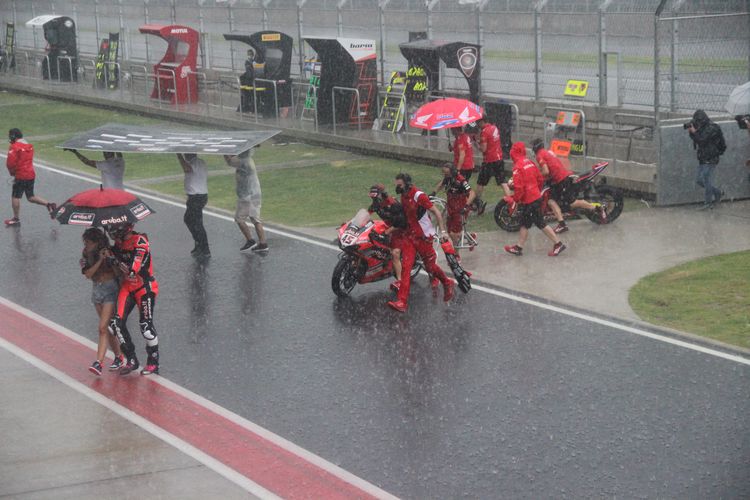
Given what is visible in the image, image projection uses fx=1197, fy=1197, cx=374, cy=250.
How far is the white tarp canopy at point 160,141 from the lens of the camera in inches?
584

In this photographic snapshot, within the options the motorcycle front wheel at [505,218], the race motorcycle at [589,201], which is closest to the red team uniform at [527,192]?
the race motorcycle at [589,201]

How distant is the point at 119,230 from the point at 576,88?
1352 centimetres

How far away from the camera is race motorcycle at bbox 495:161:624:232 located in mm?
17094

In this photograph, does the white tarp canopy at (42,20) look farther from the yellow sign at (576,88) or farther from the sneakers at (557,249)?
the sneakers at (557,249)

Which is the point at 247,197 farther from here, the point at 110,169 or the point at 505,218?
the point at 505,218

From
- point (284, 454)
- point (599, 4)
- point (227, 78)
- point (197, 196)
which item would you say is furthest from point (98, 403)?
point (227, 78)

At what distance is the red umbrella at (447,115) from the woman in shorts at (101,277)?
283 inches

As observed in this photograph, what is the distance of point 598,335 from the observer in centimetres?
1220

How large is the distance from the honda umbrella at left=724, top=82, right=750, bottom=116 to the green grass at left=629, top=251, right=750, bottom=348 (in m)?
1.83

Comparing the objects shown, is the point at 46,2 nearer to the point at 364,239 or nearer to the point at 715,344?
the point at 364,239

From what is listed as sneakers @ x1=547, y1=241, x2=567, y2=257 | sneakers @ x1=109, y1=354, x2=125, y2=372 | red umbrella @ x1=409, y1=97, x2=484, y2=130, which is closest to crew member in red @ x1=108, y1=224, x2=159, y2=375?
sneakers @ x1=109, y1=354, x2=125, y2=372

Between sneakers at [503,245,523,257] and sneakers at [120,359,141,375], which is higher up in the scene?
sneakers at [503,245,523,257]

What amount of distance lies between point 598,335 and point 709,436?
116 inches

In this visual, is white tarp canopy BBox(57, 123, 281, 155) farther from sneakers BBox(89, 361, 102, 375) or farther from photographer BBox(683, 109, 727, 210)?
photographer BBox(683, 109, 727, 210)
